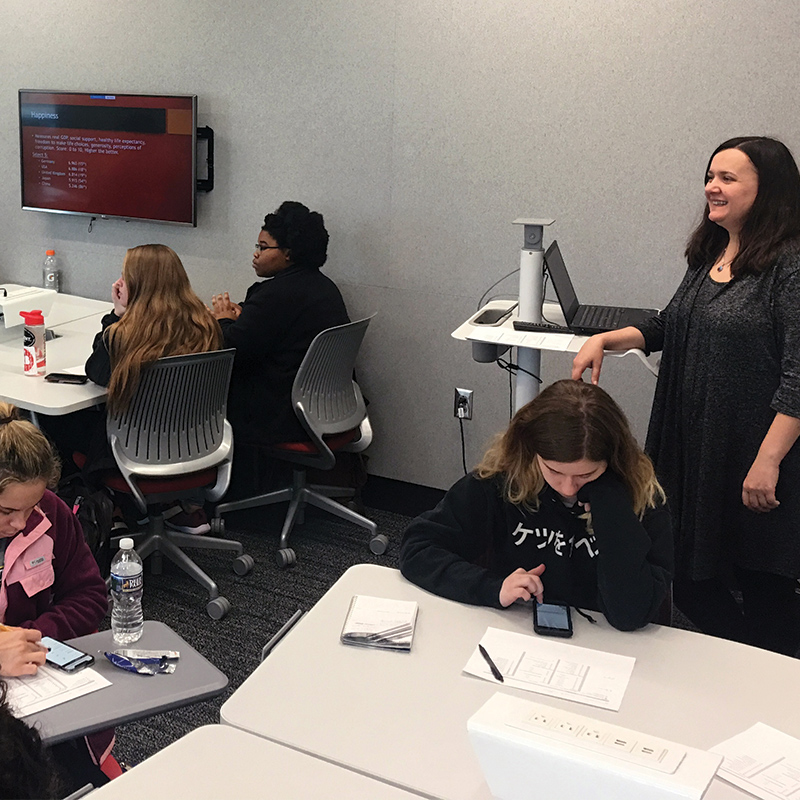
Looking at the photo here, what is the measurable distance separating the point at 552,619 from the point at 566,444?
1.09 ft

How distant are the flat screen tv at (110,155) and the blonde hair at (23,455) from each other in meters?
2.39

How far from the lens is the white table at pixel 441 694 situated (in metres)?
→ 1.38

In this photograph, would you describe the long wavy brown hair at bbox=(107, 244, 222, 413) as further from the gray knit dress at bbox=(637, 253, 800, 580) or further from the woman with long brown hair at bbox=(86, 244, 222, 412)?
the gray knit dress at bbox=(637, 253, 800, 580)

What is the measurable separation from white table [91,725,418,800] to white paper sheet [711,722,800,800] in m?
0.48

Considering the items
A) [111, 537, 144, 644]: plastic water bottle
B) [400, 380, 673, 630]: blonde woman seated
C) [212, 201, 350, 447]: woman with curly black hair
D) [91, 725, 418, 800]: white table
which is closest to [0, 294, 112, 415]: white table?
[212, 201, 350, 447]: woman with curly black hair

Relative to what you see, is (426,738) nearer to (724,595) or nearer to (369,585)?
(369,585)

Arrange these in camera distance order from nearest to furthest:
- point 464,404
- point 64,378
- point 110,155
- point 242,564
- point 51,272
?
point 64,378
point 242,564
point 464,404
point 110,155
point 51,272

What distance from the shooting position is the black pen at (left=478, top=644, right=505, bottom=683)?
5.16 ft

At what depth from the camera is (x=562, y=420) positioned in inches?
71.8

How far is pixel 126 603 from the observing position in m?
1.80

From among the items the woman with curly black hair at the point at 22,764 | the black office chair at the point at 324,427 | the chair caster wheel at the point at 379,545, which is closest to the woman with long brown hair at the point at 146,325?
the black office chair at the point at 324,427

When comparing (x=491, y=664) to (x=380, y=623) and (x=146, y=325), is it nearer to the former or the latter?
(x=380, y=623)

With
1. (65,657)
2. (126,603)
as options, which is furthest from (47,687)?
(126,603)

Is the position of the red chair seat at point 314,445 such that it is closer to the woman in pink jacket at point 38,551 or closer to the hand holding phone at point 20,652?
the woman in pink jacket at point 38,551
